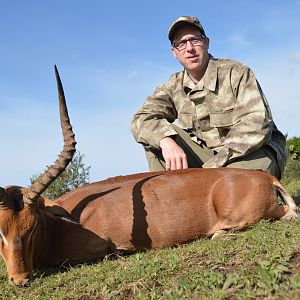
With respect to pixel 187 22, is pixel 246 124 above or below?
below

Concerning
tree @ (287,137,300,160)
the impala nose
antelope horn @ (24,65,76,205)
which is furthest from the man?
tree @ (287,137,300,160)

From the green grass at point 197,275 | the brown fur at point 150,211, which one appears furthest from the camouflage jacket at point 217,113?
the green grass at point 197,275

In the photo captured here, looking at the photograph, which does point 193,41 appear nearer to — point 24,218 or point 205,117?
point 205,117

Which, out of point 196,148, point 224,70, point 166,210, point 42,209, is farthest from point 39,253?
point 224,70

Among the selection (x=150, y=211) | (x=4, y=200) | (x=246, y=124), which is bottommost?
(x=150, y=211)

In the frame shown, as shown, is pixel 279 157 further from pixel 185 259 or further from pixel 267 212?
pixel 185 259

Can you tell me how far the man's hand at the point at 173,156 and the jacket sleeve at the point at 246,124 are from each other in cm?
43

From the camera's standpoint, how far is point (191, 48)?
23.9 ft

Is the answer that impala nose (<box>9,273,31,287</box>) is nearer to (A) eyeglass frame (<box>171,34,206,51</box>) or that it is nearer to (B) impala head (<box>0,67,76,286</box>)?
(B) impala head (<box>0,67,76,286</box>)

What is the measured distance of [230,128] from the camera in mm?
7027

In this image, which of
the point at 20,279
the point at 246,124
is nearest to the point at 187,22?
the point at 246,124

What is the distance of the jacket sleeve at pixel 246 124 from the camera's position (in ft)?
21.6

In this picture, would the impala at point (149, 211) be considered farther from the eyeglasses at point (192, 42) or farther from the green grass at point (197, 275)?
the eyeglasses at point (192, 42)

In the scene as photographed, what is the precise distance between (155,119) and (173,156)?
98 centimetres
